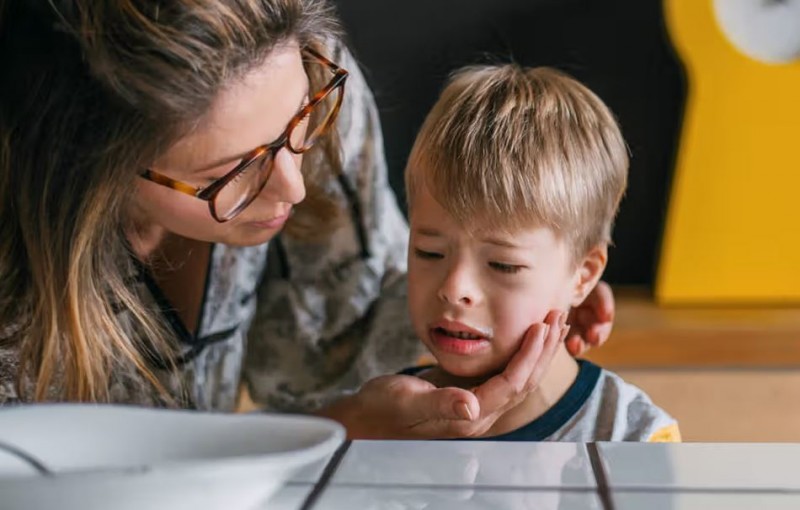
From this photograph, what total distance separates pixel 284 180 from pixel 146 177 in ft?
0.45

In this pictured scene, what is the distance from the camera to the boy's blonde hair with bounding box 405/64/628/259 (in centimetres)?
120

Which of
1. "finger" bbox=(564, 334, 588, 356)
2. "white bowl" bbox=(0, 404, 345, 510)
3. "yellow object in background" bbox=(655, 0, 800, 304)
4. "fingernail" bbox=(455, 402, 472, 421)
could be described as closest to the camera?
"white bowl" bbox=(0, 404, 345, 510)

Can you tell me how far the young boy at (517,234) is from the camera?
1.19 metres

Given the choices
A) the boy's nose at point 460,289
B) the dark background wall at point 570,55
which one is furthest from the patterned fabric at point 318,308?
the dark background wall at point 570,55

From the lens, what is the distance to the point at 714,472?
0.67 meters

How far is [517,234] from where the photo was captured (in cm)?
120

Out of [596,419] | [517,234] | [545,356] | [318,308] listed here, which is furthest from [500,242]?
[318,308]

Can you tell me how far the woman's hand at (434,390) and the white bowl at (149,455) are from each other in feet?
1.61

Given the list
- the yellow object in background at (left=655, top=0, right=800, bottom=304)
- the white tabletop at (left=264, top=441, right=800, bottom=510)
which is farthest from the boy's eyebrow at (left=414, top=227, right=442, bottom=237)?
the yellow object in background at (left=655, top=0, right=800, bottom=304)

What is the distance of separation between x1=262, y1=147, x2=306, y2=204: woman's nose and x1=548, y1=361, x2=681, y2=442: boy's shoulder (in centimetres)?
39

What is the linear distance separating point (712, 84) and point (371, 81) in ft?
2.24

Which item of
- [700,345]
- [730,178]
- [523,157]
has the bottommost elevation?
[700,345]

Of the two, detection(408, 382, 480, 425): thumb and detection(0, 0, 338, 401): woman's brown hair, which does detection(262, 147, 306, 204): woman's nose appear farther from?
detection(408, 382, 480, 425): thumb

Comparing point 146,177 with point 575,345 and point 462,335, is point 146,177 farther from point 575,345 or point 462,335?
point 575,345
